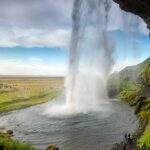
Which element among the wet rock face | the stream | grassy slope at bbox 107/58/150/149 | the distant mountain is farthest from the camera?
the distant mountain

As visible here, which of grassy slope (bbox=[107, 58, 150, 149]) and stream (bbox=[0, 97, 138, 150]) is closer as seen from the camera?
stream (bbox=[0, 97, 138, 150])

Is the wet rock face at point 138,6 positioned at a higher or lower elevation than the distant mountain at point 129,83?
higher

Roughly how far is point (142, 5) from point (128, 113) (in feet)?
192

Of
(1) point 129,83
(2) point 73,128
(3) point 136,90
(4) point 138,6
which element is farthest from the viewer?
(1) point 129,83

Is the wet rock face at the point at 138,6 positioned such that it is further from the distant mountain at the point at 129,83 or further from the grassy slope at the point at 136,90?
the distant mountain at the point at 129,83

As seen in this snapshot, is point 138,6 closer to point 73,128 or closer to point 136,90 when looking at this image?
point 73,128

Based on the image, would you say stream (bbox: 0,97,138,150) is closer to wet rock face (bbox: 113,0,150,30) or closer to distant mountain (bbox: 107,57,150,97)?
wet rock face (bbox: 113,0,150,30)

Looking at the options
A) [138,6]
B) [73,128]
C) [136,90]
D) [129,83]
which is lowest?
[73,128]

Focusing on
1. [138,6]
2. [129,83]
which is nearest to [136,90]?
[129,83]

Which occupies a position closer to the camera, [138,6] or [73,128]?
[138,6]

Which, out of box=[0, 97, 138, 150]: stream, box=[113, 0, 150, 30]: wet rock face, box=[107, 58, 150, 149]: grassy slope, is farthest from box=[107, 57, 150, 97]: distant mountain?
box=[113, 0, 150, 30]: wet rock face

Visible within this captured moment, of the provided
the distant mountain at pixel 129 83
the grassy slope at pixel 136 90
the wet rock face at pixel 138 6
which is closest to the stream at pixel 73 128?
the grassy slope at pixel 136 90

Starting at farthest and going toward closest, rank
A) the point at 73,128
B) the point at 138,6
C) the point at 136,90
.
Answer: the point at 136,90, the point at 73,128, the point at 138,6

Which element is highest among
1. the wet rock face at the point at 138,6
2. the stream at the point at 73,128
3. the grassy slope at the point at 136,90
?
the wet rock face at the point at 138,6
